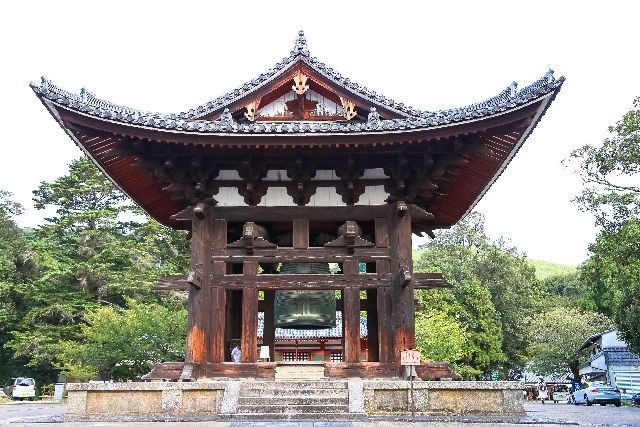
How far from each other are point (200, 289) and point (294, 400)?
3.29 metres

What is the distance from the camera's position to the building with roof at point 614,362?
42.7 m

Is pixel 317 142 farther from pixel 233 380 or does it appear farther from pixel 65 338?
pixel 65 338

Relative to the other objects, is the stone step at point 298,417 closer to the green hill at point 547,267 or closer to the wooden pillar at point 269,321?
the wooden pillar at point 269,321

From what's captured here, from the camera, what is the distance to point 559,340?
161 ft

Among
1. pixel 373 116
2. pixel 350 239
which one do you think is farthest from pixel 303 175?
pixel 373 116

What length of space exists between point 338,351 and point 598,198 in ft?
70.9

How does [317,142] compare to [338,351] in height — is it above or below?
above

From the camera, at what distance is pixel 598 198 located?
24.8 metres

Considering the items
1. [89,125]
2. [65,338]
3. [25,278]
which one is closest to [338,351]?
[65,338]

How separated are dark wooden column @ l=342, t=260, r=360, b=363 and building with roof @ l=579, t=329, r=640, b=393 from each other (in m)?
37.2

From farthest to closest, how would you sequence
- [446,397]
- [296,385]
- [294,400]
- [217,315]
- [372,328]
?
[372,328]
[217,315]
[296,385]
[446,397]
[294,400]

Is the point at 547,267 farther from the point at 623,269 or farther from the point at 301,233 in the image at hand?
the point at 301,233

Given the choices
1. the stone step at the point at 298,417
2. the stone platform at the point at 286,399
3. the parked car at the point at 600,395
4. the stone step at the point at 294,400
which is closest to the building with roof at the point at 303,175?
the stone platform at the point at 286,399

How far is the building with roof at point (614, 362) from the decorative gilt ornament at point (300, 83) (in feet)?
125
